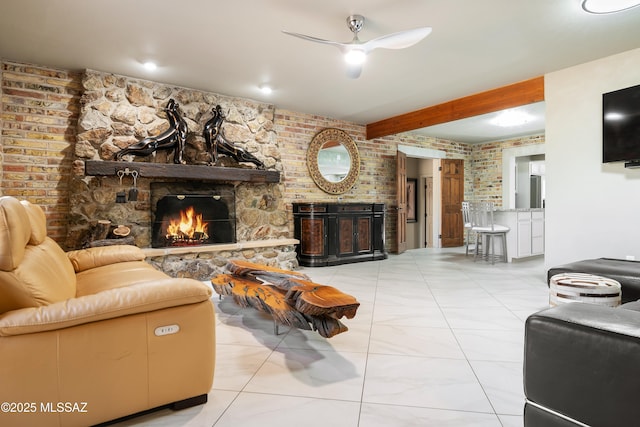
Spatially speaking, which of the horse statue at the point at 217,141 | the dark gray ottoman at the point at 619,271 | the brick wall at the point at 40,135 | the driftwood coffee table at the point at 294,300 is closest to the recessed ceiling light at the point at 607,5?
Result: the dark gray ottoman at the point at 619,271

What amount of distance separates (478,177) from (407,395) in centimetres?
773

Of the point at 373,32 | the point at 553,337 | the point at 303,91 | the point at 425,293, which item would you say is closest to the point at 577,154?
the point at 425,293

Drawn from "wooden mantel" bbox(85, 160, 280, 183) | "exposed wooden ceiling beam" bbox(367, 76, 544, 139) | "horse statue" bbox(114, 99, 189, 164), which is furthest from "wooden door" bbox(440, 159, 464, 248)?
"horse statue" bbox(114, 99, 189, 164)

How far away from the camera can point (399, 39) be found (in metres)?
2.60

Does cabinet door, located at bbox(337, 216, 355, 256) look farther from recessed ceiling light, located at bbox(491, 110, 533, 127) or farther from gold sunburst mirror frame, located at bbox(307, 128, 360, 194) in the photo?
recessed ceiling light, located at bbox(491, 110, 533, 127)

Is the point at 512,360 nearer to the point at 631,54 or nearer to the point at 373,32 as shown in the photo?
the point at 373,32

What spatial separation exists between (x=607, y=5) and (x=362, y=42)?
6.04 feet

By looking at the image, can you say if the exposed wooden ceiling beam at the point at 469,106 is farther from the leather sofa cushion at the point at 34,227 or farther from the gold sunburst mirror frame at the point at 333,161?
the leather sofa cushion at the point at 34,227

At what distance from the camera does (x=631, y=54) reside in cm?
342

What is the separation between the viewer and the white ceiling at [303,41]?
2.66 m

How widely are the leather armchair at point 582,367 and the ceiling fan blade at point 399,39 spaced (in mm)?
2119

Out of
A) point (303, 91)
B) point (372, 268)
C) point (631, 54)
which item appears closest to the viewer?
point (631, 54)

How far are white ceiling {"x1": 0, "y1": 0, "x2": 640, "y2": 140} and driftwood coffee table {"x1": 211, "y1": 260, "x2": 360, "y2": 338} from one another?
210 centimetres

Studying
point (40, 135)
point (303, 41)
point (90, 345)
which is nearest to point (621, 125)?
point (303, 41)
